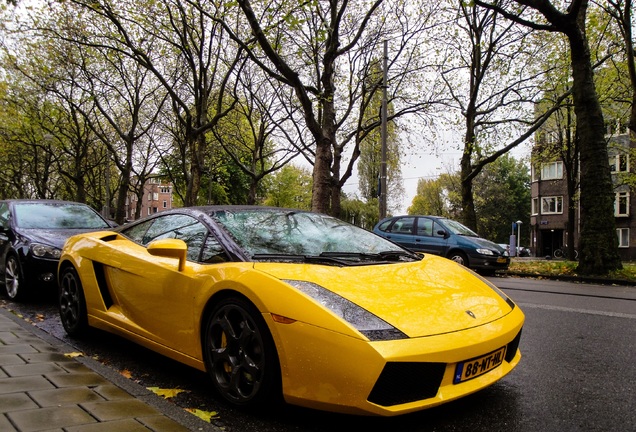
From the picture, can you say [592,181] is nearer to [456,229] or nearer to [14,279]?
[456,229]

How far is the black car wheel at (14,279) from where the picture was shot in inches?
249

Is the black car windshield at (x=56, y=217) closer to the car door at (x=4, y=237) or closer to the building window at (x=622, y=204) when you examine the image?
the car door at (x=4, y=237)

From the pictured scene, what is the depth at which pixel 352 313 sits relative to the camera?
240 centimetres

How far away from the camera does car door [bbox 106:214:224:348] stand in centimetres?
314

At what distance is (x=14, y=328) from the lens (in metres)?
4.48

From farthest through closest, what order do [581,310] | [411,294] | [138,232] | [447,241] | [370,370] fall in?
[447,241] → [581,310] → [138,232] → [411,294] → [370,370]

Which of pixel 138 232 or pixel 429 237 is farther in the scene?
pixel 429 237

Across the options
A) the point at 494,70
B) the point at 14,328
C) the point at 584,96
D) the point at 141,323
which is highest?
the point at 494,70

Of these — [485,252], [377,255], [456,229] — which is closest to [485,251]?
[485,252]

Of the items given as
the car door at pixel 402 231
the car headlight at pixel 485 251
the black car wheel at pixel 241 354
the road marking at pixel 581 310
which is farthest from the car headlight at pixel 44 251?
the car headlight at pixel 485 251

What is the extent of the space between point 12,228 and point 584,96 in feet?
38.1

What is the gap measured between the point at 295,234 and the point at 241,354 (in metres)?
1.04

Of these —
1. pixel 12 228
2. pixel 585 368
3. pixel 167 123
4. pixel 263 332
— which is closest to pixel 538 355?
pixel 585 368

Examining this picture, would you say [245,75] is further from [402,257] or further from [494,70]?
[402,257]
